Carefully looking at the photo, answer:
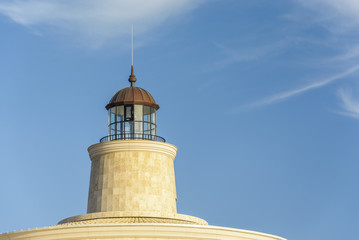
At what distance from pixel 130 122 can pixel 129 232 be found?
12.3 m

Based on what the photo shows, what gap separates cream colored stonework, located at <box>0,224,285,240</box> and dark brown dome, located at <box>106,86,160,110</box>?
40.1ft

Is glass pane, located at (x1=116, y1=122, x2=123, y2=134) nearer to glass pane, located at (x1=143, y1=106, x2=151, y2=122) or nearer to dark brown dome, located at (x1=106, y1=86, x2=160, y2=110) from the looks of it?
dark brown dome, located at (x1=106, y1=86, x2=160, y2=110)

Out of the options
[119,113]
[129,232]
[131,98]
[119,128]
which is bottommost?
[129,232]

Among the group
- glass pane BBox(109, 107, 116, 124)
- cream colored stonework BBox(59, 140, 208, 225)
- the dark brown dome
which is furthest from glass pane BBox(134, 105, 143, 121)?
cream colored stonework BBox(59, 140, 208, 225)

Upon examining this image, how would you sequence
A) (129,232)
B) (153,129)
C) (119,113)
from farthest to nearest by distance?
(153,129), (119,113), (129,232)

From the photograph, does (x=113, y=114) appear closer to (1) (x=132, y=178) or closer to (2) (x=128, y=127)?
(2) (x=128, y=127)

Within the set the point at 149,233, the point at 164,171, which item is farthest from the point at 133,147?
the point at 149,233

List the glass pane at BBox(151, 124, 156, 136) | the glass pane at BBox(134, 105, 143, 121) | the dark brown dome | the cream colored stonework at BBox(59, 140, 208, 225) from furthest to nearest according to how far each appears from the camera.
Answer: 1. the glass pane at BBox(151, 124, 156, 136)
2. the glass pane at BBox(134, 105, 143, 121)
3. the dark brown dome
4. the cream colored stonework at BBox(59, 140, 208, 225)

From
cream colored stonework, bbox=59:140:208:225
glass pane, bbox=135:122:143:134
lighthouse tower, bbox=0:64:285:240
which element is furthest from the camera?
glass pane, bbox=135:122:143:134

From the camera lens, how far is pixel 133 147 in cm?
3834

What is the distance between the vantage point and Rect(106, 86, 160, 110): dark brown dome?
40312mm

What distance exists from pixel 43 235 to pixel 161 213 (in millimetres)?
7917

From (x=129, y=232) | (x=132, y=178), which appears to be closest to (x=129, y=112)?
(x=132, y=178)

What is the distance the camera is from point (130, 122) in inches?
1598
